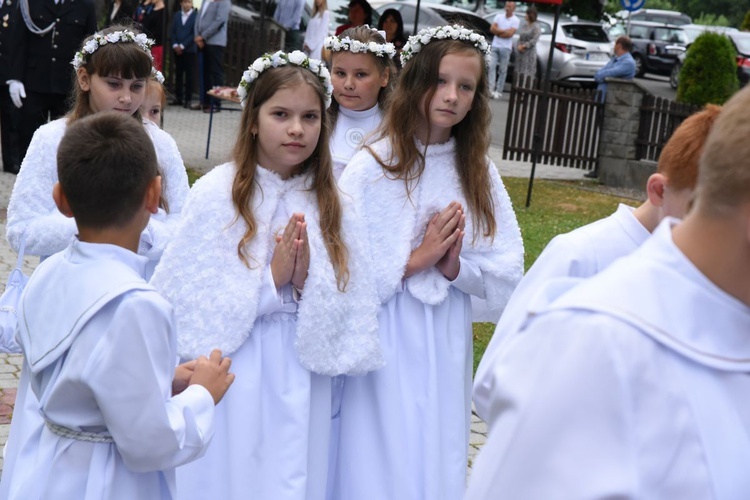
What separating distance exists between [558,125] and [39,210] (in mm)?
12577

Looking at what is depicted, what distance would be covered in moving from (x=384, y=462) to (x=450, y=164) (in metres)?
1.22

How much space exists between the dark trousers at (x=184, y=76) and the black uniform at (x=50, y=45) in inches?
288

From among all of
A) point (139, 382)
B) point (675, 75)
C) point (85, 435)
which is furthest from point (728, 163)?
point (675, 75)

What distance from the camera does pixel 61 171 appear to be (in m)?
2.73

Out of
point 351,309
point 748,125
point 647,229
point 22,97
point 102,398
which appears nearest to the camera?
point 748,125

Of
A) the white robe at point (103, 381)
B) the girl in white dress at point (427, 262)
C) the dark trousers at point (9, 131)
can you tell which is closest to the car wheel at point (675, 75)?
the dark trousers at point (9, 131)

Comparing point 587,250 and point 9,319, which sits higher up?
point 587,250

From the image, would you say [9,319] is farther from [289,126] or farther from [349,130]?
[349,130]

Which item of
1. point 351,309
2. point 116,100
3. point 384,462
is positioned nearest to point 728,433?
point 351,309

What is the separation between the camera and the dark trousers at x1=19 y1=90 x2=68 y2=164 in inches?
475

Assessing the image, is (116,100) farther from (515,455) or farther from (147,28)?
(147,28)

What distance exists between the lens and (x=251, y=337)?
387 cm

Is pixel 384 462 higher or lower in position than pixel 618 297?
lower

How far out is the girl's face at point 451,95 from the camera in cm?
439
